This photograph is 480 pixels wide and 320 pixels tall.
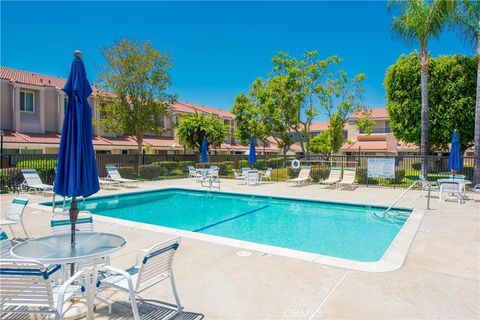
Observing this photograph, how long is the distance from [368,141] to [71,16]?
38314 millimetres

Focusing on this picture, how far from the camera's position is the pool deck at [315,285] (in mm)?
3645

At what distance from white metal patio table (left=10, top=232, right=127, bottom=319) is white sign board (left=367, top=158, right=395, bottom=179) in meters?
14.8

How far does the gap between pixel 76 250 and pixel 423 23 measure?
1976 centimetres

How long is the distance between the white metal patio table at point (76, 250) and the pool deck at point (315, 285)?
0.61 m

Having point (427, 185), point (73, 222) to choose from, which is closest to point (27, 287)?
point (73, 222)

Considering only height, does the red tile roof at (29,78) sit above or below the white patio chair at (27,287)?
above

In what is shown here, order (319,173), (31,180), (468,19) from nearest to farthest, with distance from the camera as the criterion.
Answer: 1. (31,180)
2. (468,19)
3. (319,173)

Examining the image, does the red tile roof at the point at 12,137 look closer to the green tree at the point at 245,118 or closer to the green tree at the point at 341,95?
the green tree at the point at 245,118

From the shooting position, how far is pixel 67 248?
3623 mm

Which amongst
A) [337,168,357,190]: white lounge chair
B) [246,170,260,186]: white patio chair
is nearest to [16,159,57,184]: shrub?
[246,170,260,186]: white patio chair

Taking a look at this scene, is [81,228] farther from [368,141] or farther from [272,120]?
[368,141]

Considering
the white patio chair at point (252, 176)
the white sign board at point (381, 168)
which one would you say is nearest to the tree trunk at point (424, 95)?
the white sign board at point (381, 168)

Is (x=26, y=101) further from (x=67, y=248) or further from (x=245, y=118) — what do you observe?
(x=67, y=248)

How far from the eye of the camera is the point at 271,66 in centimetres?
2622
